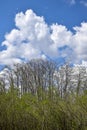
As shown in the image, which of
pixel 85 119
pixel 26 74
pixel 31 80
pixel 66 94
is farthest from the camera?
pixel 26 74

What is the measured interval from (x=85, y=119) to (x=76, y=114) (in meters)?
0.67

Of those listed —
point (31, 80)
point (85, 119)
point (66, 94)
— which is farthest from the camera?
point (31, 80)

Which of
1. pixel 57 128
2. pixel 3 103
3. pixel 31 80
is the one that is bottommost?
pixel 57 128

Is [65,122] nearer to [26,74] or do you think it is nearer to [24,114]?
[24,114]

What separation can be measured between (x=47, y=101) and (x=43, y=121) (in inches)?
51.4

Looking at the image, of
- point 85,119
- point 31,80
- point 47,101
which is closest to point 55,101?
point 47,101

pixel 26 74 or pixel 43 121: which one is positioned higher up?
Result: pixel 26 74

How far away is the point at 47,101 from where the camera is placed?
2647 cm

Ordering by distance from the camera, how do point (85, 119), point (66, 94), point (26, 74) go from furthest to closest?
point (26, 74) → point (66, 94) → point (85, 119)

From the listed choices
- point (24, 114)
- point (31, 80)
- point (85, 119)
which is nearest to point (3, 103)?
point (24, 114)

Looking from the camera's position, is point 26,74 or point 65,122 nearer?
point 65,122

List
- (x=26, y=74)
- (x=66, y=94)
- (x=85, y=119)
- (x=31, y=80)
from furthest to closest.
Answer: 1. (x=26, y=74)
2. (x=31, y=80)
3. (x=66, y=94)
4. (x=85, y=119)

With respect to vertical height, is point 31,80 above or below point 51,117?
above

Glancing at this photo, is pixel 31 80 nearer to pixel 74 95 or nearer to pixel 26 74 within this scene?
pixel 26 74
